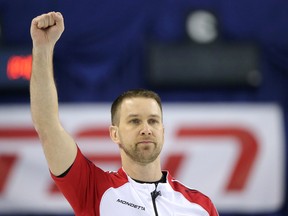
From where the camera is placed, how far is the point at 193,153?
750 centimetres


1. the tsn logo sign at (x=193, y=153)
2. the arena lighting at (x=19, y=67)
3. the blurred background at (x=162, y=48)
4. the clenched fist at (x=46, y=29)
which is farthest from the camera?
the tsn logo sign at (x=193, y=153)

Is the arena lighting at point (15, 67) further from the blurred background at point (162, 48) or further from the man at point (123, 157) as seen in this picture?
the man at point (123, 157)

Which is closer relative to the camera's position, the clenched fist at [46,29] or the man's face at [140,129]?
the clenched fist at [46,29]

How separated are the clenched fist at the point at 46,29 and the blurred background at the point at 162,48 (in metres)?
4.10

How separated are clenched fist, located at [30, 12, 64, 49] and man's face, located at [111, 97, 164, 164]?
58 cm

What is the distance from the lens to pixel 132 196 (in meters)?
3.34

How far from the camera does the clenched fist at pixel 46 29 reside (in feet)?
9.84

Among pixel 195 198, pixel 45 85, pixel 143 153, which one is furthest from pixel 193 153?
pixel 45 85

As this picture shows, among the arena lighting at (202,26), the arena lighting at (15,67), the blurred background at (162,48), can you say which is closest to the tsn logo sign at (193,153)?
the blurred background at (162,48)

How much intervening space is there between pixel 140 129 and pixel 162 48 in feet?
12.9

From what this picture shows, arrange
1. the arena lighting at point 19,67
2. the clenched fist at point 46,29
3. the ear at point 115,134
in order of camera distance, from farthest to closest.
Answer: the arena lighting at point 19,67 → the ear at point 115,134 → the clenched fist at point 46,29

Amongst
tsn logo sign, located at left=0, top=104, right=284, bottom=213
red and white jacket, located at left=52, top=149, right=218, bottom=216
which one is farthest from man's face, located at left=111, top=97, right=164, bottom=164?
tsn logo sign, located at left=0, top=104, right=284, bottom=213

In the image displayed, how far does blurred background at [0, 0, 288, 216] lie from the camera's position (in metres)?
7.18

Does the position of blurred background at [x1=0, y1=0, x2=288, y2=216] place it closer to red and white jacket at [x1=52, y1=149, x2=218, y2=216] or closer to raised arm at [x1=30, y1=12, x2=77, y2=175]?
red and white jacket at [x1=52, y1=149, x2=218, y2=216]
